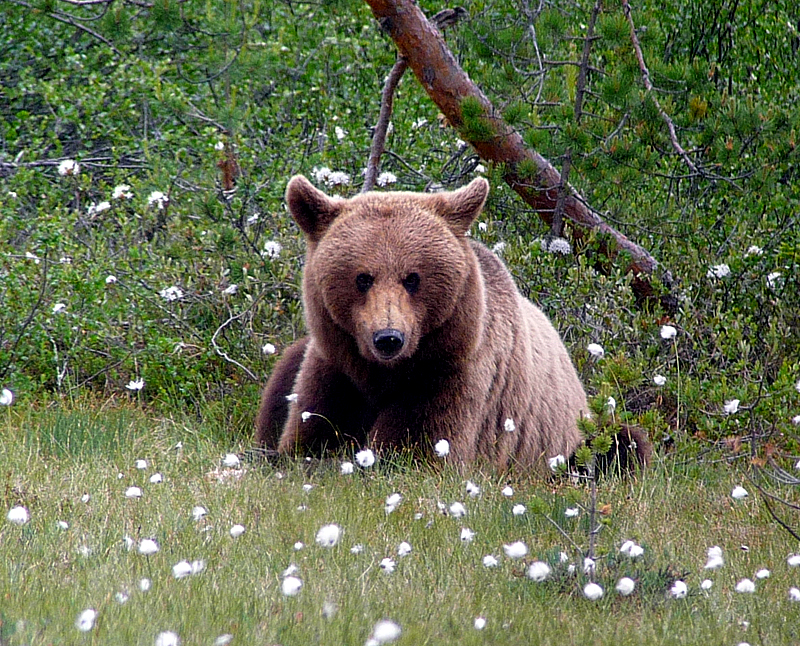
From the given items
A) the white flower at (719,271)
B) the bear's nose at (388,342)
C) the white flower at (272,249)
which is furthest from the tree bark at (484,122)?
the bear's nose at (388,342)

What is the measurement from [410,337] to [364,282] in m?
0.30

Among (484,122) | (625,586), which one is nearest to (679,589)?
(625,586)

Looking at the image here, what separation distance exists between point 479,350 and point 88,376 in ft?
8.57

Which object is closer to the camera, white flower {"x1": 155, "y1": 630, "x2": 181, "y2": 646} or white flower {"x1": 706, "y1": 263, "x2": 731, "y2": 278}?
white flower {"x1": 155, "y1": 630, "x2": 181, "y2": 646}

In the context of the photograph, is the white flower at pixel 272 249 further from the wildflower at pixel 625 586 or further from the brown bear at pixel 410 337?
the wildflower at pixel 625 586

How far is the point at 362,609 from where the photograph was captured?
111 inches

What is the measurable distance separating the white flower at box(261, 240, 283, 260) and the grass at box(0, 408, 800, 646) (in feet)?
5.11

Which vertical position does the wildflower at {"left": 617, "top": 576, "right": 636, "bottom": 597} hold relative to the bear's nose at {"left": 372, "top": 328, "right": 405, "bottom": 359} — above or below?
above

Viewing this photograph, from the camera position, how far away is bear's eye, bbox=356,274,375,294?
4305 mm

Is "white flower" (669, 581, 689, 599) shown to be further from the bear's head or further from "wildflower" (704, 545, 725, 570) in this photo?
the bear's head

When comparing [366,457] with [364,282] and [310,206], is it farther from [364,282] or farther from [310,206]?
[310,206]

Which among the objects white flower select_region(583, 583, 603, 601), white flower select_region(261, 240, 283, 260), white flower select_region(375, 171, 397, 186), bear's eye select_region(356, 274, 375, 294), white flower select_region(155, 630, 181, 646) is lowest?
white flower select_region(261, 240, 283, 260)

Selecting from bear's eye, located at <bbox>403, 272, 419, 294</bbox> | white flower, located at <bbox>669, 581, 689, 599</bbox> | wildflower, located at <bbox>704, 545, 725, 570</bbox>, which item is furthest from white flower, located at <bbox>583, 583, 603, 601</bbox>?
bear's eye, located at <bbox>403, 272, 419, 294</bbox>

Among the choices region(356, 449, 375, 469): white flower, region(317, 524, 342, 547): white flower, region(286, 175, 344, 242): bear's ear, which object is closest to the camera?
region(317, 524, 342, 547): white flower
